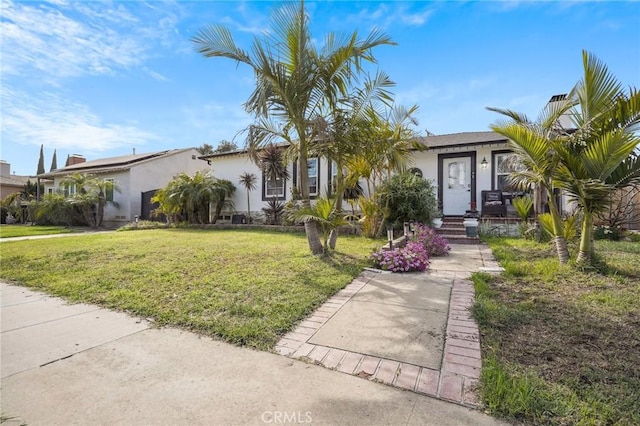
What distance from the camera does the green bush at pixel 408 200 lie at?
393 inches

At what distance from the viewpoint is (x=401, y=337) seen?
2.91m

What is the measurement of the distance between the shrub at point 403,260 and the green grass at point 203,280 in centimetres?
39

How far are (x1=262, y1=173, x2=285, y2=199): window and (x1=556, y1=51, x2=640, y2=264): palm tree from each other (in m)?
12.2

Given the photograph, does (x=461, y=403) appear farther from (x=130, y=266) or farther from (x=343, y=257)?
(x=130, y=266)

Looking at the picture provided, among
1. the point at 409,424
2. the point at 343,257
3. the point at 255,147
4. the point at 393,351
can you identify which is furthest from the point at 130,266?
the point at 409,424

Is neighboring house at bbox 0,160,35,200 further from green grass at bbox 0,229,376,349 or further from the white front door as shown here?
the white front door

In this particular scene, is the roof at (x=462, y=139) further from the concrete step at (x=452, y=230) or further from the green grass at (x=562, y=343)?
the green grass at (x=562, y=343)

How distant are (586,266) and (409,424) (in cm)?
481

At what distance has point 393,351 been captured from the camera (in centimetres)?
265

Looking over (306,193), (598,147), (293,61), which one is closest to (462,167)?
(598,147)

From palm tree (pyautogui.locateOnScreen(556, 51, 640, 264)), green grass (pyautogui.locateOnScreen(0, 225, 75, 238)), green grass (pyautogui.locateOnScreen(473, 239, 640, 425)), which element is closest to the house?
palm tree (pyautogui.locateOnScreen(556, 51, 640, 264))

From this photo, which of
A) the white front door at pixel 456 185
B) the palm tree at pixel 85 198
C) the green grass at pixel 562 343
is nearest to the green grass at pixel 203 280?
the green grass at pixel 562 343

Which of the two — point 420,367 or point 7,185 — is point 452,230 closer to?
point 420,367

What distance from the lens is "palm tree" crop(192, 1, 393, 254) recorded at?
562 centimetres
